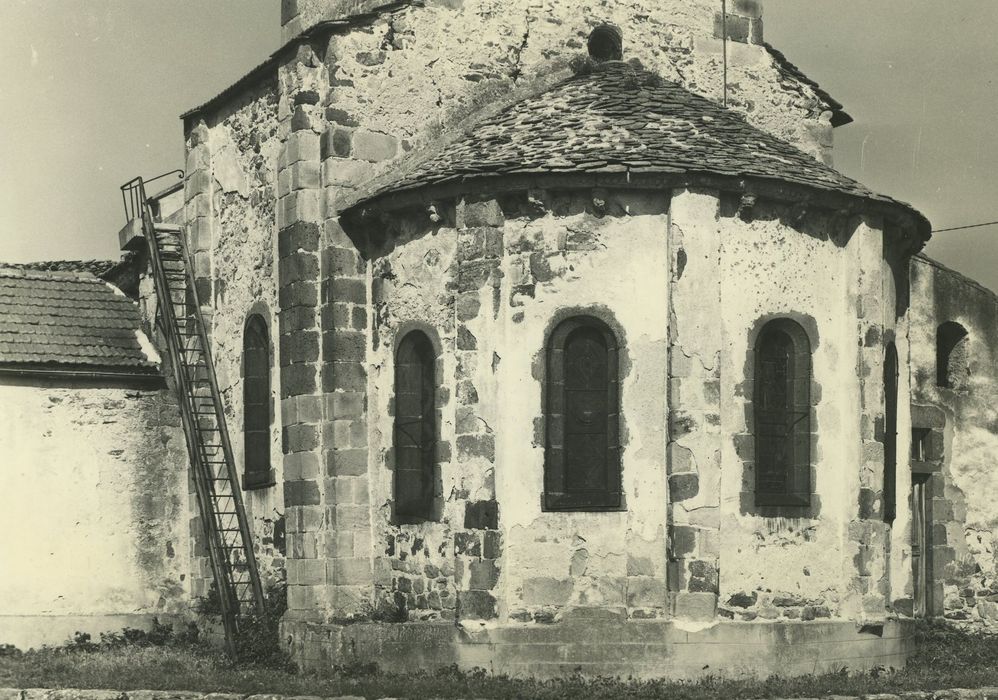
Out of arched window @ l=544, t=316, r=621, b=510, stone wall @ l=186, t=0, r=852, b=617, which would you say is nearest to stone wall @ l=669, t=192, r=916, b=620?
arched window @ l=544, t=316, r=621, b=510

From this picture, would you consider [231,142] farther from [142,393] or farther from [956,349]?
[956,349]

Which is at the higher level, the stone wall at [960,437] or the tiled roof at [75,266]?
the tiled roof at [75,266]

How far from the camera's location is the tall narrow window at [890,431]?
18.8m

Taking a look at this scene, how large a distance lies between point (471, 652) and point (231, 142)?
28.1 ft

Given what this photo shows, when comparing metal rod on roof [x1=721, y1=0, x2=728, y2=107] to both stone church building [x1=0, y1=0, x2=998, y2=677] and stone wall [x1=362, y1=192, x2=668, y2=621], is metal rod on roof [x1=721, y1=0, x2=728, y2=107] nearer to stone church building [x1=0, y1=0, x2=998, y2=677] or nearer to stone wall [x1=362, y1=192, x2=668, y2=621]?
stone church building [x1=0, y1=0, x2=998, y2=677]

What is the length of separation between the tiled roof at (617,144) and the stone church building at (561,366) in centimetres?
5

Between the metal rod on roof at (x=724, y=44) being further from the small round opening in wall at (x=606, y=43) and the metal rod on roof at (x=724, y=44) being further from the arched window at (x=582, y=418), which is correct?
the arched window at (x=582, y=418)

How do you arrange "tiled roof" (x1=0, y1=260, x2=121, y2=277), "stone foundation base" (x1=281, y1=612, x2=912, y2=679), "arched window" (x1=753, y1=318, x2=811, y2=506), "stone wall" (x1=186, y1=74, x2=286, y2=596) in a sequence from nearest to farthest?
"stone foundation base" (x1=281, y1=612, x2=912, y2=679) → "arched window" (x1=753, y1=318, x2=811, y2=506) → "stone wall" (x1=186, y1=74, x2=286, y2=596) → "tiled roof" (x1=0, y1=260, x2=121, y2=277)

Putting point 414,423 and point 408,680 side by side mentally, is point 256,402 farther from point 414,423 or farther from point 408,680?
point 408,680

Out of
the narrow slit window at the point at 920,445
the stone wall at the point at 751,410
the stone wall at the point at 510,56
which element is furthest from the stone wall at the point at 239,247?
the narrow slit window at the point at 920,445

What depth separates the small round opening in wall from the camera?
20.4 m

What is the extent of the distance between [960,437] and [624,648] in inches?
323

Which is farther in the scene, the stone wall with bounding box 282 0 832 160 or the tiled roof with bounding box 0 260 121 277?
the tiled roof with bounding box 0 260 121 277

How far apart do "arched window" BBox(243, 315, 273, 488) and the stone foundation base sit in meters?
4.09
